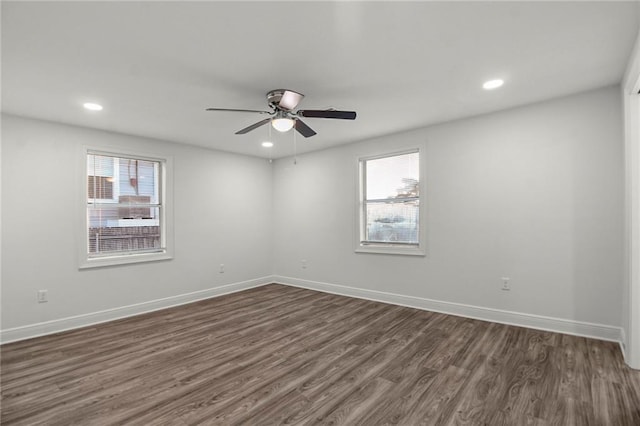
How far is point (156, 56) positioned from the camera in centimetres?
230

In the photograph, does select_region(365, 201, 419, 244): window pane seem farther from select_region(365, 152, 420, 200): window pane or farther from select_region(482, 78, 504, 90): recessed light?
select_region(482, 78, 504, 90): recessed light

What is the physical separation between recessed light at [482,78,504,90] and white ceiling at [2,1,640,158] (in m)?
0.07

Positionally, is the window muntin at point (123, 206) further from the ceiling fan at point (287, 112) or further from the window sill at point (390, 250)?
the window sill at point (390, 250)

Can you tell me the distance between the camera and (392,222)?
471 cm

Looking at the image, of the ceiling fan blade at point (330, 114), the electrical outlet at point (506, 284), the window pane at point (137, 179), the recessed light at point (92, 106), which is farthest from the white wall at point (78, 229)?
the electrical outlet at point (506, 284)

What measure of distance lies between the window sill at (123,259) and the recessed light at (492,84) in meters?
4.69

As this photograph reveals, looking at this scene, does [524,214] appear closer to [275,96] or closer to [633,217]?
[633,217]

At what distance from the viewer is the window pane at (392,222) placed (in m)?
4.47

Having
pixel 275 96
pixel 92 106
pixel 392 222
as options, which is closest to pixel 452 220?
pixel 392 222

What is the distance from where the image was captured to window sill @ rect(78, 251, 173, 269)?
3.90 meters

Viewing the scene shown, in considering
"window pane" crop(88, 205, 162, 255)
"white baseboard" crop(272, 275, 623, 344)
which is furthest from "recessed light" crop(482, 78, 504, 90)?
"window pane" crop(88, 205, 162, 255)

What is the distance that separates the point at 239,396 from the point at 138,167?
3.76m

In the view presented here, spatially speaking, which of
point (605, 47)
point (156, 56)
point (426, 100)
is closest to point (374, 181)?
point (426, 100)

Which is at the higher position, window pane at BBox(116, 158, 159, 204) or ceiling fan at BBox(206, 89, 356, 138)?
ceiling fan at BBox(206, 89, 356, 138)
